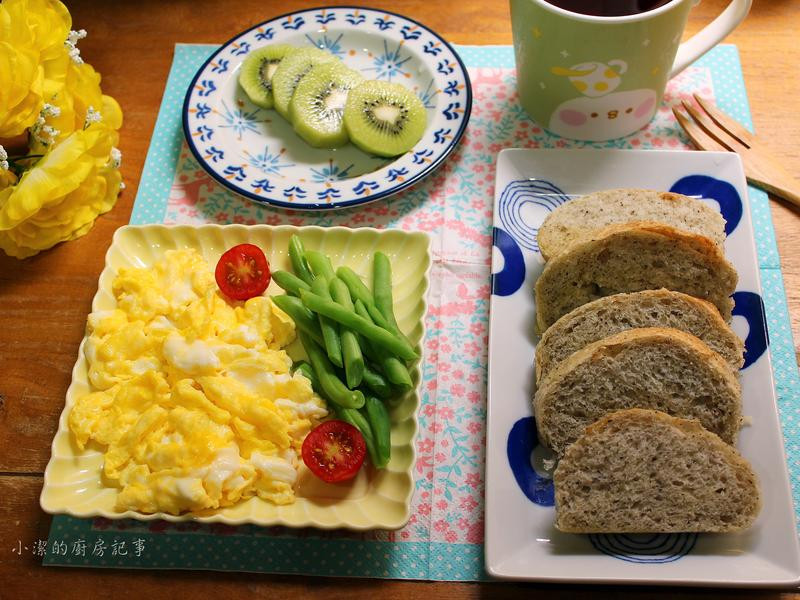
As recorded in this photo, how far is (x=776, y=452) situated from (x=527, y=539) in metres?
0.65

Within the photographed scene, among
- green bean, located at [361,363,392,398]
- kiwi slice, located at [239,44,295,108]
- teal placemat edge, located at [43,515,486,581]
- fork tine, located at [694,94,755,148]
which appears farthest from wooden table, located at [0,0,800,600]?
green bean, located at [361,363,392,398]

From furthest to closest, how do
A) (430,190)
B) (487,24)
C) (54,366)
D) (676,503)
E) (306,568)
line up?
(487,24) → (430,190) → (54,366) → (306,568) → (676,503)

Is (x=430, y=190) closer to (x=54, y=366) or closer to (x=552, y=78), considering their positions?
(x=552, y=78)

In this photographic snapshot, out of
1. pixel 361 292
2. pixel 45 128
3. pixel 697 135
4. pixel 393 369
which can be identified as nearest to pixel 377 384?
pixel 393 369

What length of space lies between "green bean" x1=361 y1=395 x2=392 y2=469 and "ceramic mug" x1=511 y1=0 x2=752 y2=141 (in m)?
1.18

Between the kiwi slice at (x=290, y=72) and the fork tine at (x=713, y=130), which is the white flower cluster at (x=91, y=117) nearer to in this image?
the kiwi slice at (x=290, y=72)

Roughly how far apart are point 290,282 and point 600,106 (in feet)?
3.78

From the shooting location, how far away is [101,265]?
253cm

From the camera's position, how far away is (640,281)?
2.05m

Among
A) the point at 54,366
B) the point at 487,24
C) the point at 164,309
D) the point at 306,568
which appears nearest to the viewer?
the point at 306,568

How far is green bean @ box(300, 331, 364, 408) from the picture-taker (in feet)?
6.54

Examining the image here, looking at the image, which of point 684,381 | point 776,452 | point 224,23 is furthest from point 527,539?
point 224,23

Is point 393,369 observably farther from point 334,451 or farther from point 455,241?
point 455,241

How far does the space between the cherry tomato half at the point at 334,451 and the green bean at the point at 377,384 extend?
5.7 inches
